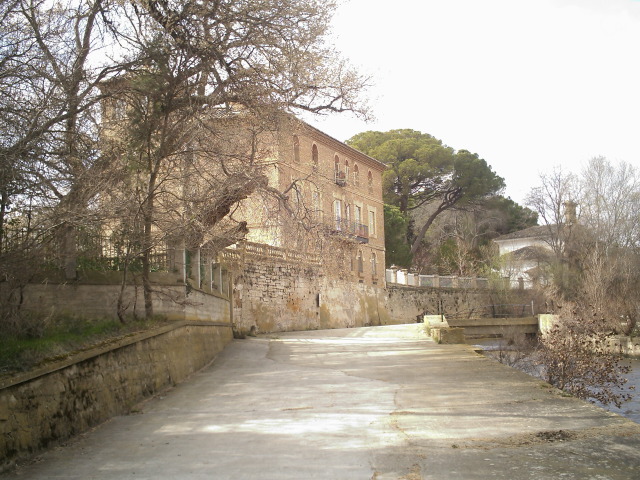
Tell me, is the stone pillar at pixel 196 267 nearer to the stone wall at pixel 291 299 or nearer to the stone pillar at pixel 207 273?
the stone pillar at pixel 207 273

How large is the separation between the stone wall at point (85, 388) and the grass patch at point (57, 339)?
202 millimetres

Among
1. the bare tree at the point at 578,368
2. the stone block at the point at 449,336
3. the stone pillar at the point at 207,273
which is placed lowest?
the bare tree at the point at 578,368

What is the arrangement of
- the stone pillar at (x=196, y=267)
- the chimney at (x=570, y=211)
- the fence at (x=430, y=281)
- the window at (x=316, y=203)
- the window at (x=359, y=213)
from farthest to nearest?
the chimney at (x=570, y=211) < the fence at (x=430, y=281) < the window at (x=359, y=213) < the window at (x=316, y=203) < the stone pillar at (x=196, y=267)

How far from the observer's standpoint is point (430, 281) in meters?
47.5

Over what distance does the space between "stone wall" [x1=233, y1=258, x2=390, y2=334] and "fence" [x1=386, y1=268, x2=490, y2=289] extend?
21.0 ft

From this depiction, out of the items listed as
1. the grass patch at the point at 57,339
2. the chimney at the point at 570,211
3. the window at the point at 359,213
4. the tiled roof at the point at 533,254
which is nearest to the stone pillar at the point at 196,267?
the grass patch at the point at 57,339

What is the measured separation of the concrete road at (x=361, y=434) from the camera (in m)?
6.03

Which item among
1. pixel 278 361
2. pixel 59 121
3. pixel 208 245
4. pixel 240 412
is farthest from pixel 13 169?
pixel 278 361

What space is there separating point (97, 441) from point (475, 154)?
51.9 metres

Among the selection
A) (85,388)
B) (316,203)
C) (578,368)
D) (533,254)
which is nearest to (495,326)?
(533,254)

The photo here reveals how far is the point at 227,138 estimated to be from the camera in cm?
1447

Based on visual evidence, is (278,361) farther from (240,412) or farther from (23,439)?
(23,439)

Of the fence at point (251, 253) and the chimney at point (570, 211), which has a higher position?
the chimney at point (570, 211)

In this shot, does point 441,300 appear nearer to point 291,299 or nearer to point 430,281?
point 430,281
